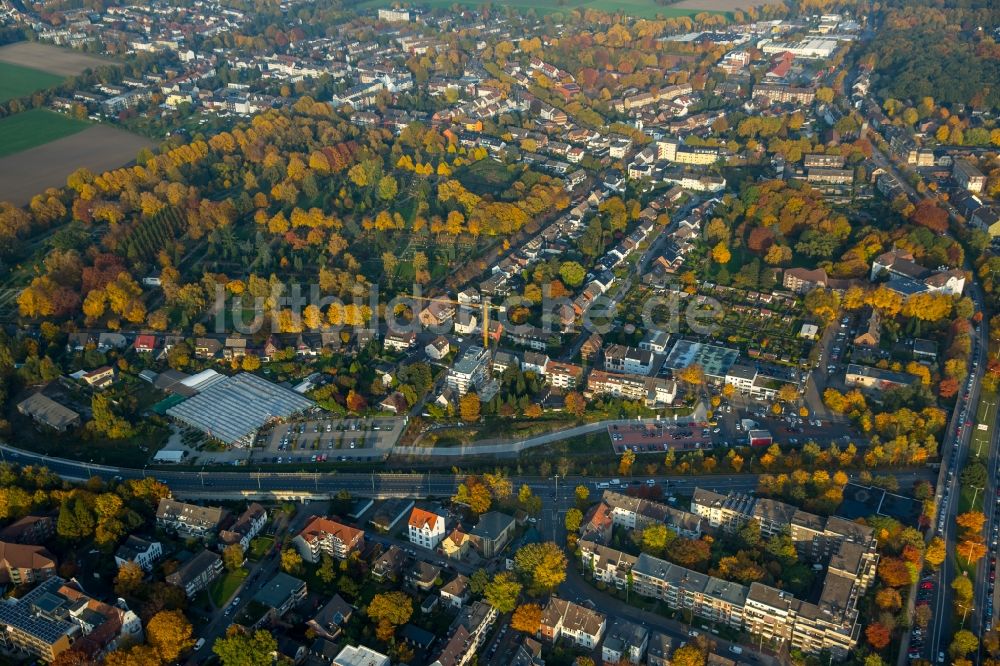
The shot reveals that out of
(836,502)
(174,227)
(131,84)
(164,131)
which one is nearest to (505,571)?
(836,502)

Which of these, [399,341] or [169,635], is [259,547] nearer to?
[169,635]

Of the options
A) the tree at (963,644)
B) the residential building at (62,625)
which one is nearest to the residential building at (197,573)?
the residential building at (62,625)

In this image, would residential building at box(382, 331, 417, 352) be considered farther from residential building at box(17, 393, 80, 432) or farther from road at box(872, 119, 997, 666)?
road at box(872, 119, 997, 666)

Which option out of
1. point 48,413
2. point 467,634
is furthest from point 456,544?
point 48,413

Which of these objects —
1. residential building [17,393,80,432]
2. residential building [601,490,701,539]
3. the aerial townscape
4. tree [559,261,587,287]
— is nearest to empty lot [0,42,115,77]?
the aerial townscape

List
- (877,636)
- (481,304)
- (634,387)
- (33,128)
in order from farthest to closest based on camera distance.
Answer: (33,128), (481,304), (634,387), (877,636)

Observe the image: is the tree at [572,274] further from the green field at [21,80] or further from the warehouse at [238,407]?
the green field at [21,80]
